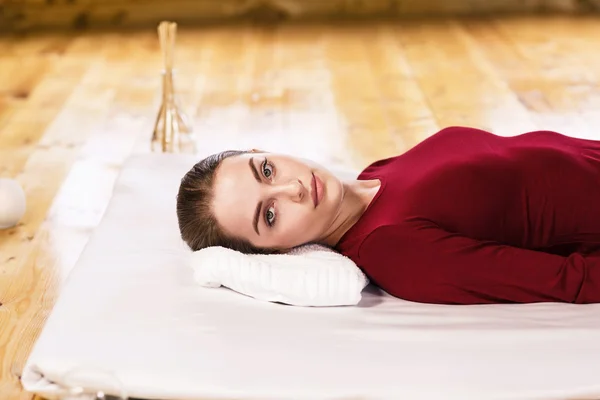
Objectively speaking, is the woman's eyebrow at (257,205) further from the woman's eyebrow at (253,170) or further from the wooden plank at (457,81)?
the wooden plank at (457,81)

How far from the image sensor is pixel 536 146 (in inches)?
76.9

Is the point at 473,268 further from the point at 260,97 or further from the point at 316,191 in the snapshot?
the point at 260,97

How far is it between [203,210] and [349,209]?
0.30 metres

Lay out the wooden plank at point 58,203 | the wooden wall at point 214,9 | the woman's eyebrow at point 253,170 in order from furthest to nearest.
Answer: the wooden wall at point 214,9
the wooden plank at point 58,203
the woman's eyebrow at point 253,170

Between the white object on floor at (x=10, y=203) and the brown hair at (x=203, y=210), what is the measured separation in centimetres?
91

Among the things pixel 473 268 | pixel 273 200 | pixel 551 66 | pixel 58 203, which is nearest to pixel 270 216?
pixel 273 200

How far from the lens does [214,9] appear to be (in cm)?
505

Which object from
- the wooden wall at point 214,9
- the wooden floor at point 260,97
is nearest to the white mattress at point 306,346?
the wooden floor at point 260,97

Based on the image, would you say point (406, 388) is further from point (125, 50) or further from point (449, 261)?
point (125, 50)

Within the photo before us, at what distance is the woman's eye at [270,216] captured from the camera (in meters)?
1.86

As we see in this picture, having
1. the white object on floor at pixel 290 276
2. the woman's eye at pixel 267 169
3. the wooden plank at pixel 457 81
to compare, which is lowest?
the wooden plank at pixel 457 81

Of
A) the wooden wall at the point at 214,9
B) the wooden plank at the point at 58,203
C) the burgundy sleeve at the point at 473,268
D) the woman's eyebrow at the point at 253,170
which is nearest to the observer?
the burgundy sleeve at the point at 473,268

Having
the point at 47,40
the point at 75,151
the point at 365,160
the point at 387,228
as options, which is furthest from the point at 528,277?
the point at 47,40

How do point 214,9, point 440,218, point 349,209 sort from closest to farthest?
point 440,218
point 349,209
point 214,9
